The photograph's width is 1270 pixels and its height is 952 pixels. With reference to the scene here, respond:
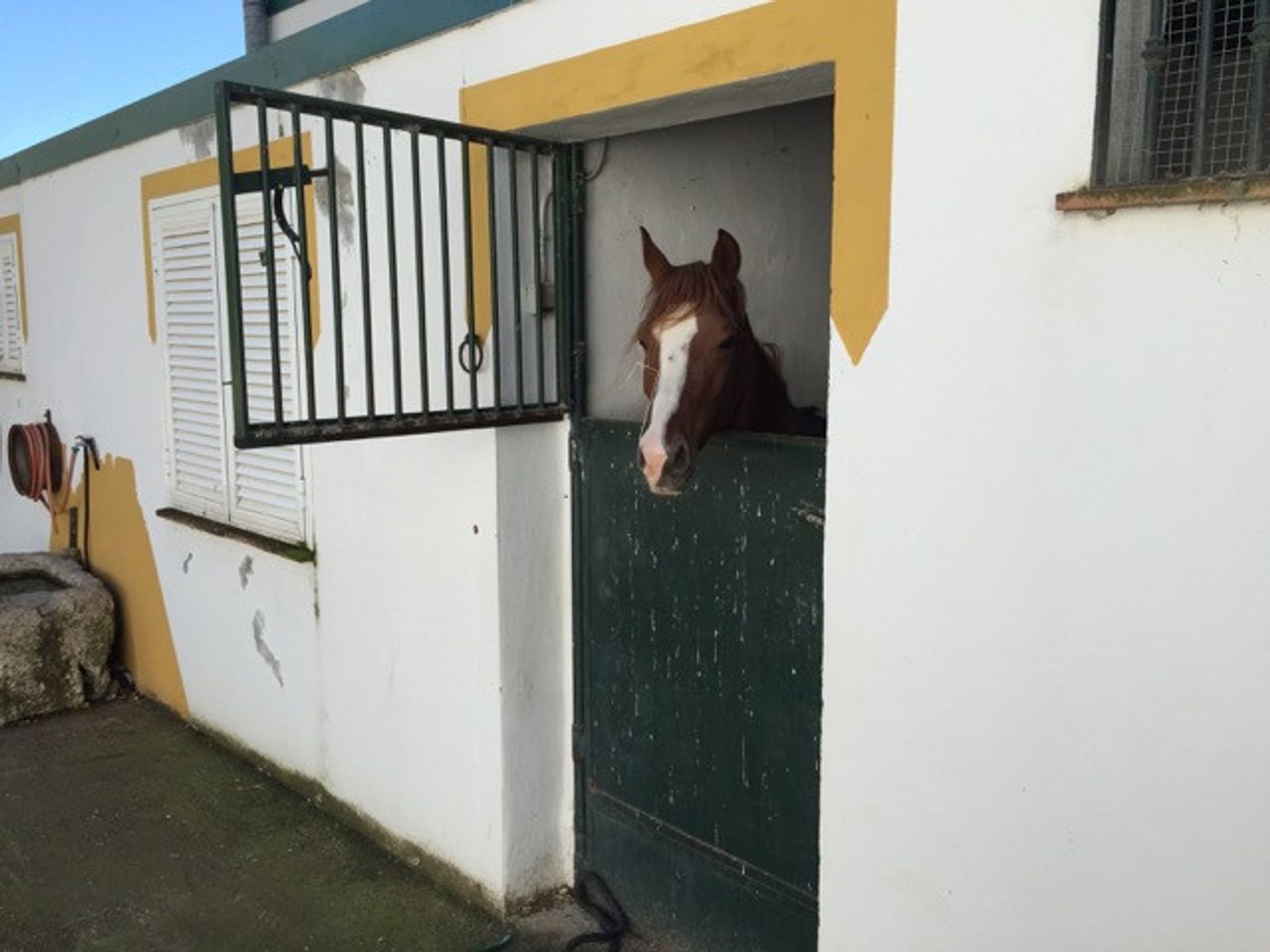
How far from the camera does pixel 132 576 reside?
6.09 m

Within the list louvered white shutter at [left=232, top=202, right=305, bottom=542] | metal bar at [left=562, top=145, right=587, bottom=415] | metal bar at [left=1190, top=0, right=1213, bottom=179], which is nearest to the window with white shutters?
louvered white shutter at [left=232, top=202, right=305, bottom=542]

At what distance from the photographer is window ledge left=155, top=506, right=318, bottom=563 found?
450 cm

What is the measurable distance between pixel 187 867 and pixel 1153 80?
4.12m

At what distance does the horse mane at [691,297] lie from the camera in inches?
111

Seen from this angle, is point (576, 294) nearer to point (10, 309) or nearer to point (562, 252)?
point (562, 252)

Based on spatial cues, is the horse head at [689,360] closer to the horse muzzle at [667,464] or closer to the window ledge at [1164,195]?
the horse muzzle at [667,464]

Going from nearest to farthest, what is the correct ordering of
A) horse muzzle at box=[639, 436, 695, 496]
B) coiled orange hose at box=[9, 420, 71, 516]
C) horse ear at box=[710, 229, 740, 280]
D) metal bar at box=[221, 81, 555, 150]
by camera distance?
metal bar at box=[221, 81, 555, 150], horse muzzle at box=[639, 436, 695, 496], horse ear at box=[710, 229, 740, 280], coiled orange hose at box=[9, 420, 71, 516]

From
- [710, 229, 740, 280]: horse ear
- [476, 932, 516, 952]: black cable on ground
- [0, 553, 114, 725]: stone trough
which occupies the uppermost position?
[710, 229, 740, 280]: horse ear

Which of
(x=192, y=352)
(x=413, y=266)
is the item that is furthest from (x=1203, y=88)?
(x=192, y=352)

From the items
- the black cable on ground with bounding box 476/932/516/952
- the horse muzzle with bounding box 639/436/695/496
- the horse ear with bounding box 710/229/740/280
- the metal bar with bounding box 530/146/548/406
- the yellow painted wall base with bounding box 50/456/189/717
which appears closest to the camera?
the horse muzzle with bounding box 639/436/695/496

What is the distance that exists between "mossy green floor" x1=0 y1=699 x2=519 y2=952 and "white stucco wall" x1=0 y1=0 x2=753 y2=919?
18cm

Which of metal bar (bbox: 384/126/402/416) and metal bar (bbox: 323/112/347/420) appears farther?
metal bar (bbox: 384/126/402/416)

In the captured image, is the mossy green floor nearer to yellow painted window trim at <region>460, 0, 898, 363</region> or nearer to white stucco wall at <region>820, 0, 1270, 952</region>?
white stucco wall at <region>820, 0, 1270, 952</region>

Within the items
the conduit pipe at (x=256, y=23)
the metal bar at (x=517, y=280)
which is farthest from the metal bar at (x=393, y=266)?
the conduit pipe at (x=256, y=23)
